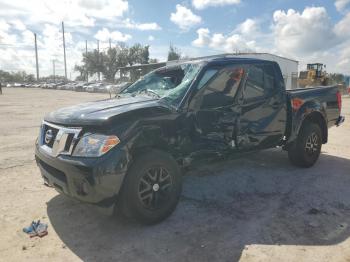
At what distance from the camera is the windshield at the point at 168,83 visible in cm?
403

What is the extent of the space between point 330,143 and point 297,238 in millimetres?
5558

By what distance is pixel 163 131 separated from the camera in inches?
146

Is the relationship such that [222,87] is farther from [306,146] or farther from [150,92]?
[306,146]

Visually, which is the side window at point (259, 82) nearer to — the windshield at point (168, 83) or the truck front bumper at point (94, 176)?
the windshield at point (168, 83)


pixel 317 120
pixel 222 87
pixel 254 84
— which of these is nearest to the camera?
pixel 222 87

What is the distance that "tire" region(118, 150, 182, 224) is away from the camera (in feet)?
11.1

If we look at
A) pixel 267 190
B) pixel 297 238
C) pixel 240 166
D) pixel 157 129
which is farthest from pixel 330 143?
pixel 157 129

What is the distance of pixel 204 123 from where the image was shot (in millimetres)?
4082

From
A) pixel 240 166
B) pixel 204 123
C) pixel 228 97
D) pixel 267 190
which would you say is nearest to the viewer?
pixel 204 123

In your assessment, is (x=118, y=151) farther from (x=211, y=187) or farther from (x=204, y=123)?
(x=211, y=187)

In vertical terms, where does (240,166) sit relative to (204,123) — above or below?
below

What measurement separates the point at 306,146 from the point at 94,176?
3.94m

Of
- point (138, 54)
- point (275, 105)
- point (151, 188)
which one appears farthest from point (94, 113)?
point (138, 54)

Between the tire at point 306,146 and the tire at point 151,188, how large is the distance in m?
2.69
